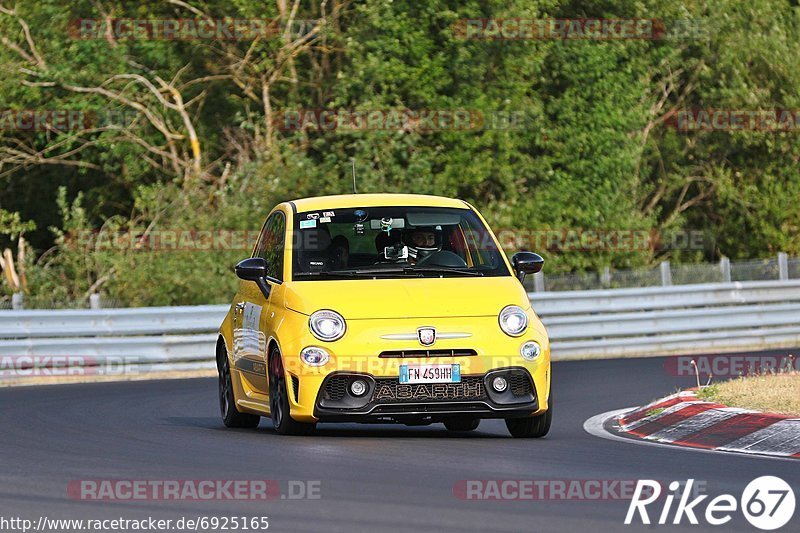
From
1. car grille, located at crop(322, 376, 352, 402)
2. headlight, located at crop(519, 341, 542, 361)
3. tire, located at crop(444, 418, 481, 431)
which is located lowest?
tire, located at crop(444, 418, 481, 431)

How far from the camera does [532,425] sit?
1240cm

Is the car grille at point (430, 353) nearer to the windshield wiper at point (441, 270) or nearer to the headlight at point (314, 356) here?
the headlight at point (314, 356)

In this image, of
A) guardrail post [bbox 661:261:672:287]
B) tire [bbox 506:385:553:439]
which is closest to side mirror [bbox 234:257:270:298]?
tire [bbox 506:385:553:439]

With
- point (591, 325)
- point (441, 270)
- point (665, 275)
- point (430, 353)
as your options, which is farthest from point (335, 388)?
point (665, 275)

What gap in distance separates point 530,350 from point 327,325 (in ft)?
4.55

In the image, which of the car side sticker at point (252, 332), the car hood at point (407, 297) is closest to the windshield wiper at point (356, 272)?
the car hood at point (407, 297)

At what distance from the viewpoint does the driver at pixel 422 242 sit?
506 inches

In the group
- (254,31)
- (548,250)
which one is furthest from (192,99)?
(548,250)

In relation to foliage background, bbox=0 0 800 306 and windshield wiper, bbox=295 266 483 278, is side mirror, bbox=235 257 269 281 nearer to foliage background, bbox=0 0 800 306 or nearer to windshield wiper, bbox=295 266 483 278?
windshield wiper, bbox=295 266 483 278

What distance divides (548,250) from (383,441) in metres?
18.8

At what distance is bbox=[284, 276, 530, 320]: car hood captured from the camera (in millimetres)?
11828

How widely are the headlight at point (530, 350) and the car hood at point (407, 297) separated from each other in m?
0.29

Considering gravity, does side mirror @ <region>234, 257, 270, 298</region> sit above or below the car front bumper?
above

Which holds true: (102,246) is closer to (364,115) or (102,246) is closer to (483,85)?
(364,115)
